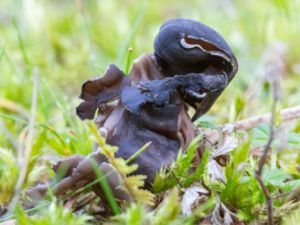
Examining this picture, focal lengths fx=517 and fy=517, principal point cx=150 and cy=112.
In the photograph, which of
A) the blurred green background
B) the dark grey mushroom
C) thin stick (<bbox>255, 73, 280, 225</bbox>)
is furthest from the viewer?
the blurred green background

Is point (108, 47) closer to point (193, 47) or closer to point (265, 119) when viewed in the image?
point (265, 119)

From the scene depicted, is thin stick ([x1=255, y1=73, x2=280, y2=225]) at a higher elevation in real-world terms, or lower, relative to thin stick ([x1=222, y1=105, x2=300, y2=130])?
higher

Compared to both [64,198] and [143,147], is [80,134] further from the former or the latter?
[143,147]

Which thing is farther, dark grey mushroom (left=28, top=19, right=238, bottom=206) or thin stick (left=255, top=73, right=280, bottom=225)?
dark grey mushroom (left=28, top=19, right=238, bottom=206)

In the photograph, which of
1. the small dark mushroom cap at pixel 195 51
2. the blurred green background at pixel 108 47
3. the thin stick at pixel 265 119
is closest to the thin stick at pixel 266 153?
the small dark mushroom cap at pixel 195 51

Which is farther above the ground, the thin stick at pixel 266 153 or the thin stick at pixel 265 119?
the thin stick at pixel 266 153

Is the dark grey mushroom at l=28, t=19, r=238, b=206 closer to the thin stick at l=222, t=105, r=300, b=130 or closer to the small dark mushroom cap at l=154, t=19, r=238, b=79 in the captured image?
the small dark mushroom cap at l=154, t=19, r=238, b=79

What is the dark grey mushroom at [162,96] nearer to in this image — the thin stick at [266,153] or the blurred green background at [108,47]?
the thin stick at [266,153]

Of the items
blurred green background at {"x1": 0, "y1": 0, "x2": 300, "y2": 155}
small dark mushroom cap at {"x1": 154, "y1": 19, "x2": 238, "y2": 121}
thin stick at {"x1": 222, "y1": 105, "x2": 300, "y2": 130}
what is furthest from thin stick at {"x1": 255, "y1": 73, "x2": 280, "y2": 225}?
blurred green background at {"x1": 0, "y1": 0, "x2": 300, "y2": 155}
